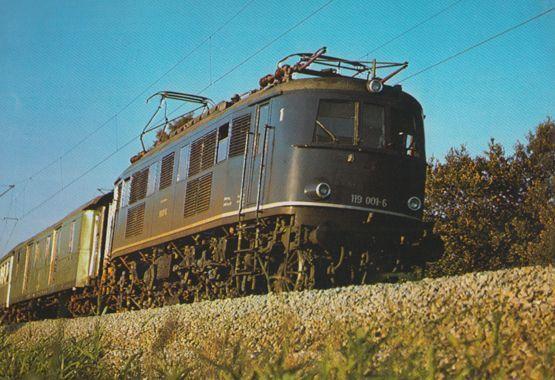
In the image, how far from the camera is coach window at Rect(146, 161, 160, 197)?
15.0 m

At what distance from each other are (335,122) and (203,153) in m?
2.85

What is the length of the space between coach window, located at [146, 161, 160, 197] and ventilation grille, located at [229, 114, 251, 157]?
3501 mm

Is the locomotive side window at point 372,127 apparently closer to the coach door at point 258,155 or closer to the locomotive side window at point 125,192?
the coach door at point 258,155

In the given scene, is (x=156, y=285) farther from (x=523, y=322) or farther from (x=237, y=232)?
(x=523, y=322)

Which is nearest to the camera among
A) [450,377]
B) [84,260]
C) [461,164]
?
[450,377]

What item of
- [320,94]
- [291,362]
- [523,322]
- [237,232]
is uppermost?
[320,94]

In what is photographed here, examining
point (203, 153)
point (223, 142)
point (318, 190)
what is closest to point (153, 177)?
point (203, 153)

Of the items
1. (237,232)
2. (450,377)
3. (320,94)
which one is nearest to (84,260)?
(237,232)

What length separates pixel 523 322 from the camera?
5.09 meters

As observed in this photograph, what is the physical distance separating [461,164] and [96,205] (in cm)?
1635

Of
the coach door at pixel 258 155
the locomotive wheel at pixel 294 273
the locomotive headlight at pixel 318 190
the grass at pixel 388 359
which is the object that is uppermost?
the coach door at pixel 258 155

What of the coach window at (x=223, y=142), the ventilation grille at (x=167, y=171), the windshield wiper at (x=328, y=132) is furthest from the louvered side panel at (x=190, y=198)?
the windshield wiper at (x=328, y=132)

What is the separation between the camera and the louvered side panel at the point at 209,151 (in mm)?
12461

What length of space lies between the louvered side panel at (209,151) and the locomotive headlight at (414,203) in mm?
3215
